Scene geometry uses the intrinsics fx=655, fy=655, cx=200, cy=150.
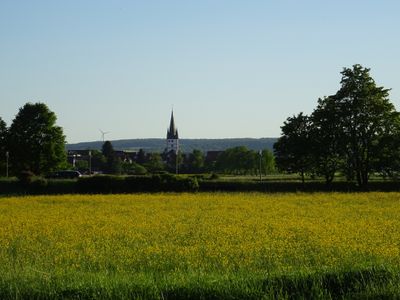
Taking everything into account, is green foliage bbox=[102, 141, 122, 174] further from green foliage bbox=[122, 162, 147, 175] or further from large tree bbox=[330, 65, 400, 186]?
large tree bbox=[330, 65, 400, 186]

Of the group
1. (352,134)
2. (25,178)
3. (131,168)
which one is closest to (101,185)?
(25,178)

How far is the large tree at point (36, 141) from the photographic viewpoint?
7619 cm

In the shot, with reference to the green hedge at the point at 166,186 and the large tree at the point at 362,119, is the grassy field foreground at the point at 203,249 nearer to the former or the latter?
the green hedge at the point at 166,186

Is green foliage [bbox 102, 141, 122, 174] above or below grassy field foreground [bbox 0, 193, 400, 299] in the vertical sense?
A: above

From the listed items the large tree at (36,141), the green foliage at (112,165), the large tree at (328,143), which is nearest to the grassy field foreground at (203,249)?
the large tree at (328,143)

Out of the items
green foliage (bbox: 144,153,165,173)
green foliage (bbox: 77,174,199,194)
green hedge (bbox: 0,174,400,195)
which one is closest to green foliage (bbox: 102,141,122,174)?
green foliage (bbox: 144,153,165,173)

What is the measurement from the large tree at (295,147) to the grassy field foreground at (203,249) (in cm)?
1976

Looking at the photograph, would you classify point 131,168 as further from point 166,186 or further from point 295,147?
point 166,186

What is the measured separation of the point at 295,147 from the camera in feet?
202

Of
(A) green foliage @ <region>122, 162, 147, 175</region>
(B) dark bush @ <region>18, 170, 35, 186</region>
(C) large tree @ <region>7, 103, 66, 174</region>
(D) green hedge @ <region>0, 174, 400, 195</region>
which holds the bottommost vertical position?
(D) green hedge @ <region>0, 174, 400, 195</region>

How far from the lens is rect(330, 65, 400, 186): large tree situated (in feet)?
191

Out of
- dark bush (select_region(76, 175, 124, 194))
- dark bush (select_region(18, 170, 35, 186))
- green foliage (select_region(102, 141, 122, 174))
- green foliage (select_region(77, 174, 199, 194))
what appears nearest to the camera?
green foliage (select_region(77, 174, 199, 194))

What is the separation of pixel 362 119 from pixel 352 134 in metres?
1.64

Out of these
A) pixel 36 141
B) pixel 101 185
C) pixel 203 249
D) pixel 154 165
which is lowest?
pixel 203 249
